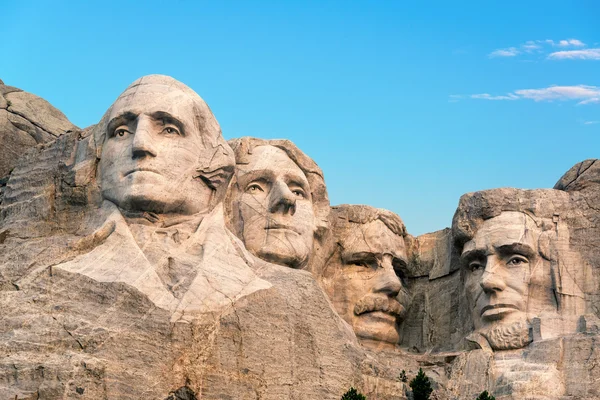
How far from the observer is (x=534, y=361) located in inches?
907

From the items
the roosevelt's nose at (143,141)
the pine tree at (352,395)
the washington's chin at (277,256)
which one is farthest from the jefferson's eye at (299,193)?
the pine tree at (352,395)

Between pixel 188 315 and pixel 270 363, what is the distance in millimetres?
1136

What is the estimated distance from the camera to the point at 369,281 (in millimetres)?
25188

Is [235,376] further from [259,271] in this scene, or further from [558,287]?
[558,287]

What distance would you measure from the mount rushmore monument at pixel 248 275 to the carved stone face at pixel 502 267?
3 cm

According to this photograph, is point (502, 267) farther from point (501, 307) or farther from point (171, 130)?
point (171, 130)

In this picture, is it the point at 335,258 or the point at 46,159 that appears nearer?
the point at 46,159

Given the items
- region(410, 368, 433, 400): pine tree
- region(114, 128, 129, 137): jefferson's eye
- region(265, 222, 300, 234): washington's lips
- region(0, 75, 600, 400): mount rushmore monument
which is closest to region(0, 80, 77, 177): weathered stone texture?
region(0, 75, 600, 400): mount rushmore monument

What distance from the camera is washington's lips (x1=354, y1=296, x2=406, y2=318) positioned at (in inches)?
981

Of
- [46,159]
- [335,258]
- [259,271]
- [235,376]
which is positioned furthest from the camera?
[335,258]

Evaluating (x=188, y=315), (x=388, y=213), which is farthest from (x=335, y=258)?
(x=188, y=315)

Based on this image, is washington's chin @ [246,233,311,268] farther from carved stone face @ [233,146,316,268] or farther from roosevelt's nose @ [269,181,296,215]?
roosevelt's nose @ [269,181,296,215]

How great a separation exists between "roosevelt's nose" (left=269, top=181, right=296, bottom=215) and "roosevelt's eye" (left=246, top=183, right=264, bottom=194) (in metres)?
0.18

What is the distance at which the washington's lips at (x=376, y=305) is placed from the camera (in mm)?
24922
